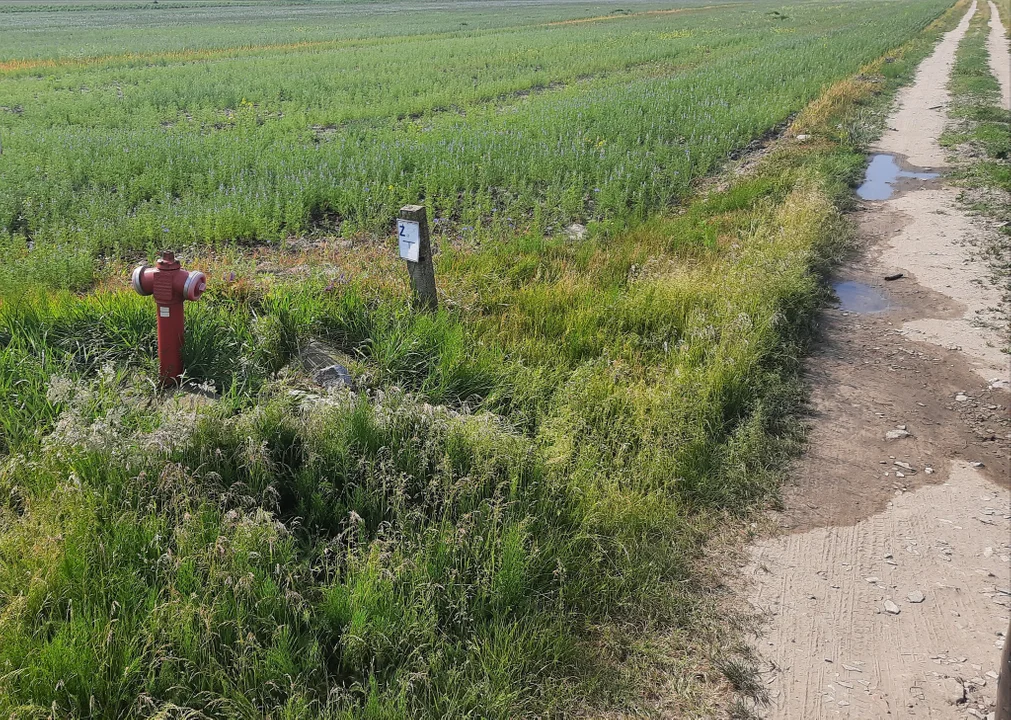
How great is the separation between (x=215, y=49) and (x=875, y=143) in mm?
34633

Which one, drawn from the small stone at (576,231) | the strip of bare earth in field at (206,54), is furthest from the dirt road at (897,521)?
the strip of bare earth in field at (206,54)

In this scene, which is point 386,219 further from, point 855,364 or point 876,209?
point 876,209

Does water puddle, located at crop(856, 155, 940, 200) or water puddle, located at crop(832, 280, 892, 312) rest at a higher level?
water puddle, located at crop(856, 155, 940, 200)

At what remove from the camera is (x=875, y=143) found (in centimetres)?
1603

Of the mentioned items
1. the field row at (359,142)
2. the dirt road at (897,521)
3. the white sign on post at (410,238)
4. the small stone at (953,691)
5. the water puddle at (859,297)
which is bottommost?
the small stone at (953,691)

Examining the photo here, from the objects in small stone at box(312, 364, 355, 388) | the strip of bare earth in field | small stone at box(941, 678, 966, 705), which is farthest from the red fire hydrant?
the strip of bare earth in field

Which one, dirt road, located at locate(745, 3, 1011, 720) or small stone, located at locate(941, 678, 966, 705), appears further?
dirt road, located at locate(745, 3, 1011, 720)

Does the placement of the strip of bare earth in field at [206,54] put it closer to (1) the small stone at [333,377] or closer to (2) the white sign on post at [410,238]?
(2) the white sign on post at [410,238]

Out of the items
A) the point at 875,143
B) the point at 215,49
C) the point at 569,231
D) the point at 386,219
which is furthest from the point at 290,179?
the point at 215,49

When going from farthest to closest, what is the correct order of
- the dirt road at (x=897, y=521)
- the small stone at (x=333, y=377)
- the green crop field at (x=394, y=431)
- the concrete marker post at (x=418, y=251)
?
the concrete marker post at (x=418, y=251)
the small stone at (x=333, y=377)
the dirt road at (x=897, y=521)
the green crop field at (x=394, y=431)

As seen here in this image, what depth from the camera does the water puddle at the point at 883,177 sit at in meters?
12.5

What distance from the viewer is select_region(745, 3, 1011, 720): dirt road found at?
3453mm

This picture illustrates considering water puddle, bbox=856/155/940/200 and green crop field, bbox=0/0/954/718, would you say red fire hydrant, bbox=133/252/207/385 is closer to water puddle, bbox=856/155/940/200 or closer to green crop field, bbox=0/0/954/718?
green crop field, bbox=0/0/954/718

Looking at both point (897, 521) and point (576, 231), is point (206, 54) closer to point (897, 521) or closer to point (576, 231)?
point (576, 231)
